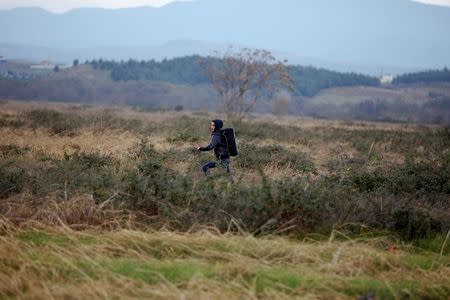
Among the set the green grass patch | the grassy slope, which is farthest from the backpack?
the green grass patch

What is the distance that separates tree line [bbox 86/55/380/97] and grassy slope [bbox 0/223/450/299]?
98.9 meters

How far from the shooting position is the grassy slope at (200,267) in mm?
5262

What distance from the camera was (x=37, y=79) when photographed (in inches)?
3765

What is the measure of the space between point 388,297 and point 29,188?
5.46 m

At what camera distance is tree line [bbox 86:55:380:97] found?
10638 cm

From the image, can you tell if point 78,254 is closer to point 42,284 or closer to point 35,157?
point 42,284

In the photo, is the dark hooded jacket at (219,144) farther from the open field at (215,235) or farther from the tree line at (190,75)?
the tree line at (190,75)

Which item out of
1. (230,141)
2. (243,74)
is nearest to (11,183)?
(230,141)

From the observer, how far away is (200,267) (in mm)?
5840

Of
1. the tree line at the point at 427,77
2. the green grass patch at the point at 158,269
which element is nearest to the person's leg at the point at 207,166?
the green grass patch at the point at 158,269

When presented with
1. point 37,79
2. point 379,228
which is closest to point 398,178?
point 379,228

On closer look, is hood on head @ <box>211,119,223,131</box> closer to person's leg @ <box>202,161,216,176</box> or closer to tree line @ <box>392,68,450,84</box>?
person's leg @ <box>202,161,216,176</box>

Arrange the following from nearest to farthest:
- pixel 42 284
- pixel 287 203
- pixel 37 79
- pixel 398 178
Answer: pixel 42 284
pixel 287 203
pixel 398 178
pixel 37 79

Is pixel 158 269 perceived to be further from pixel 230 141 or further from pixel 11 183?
pixel 230 141
